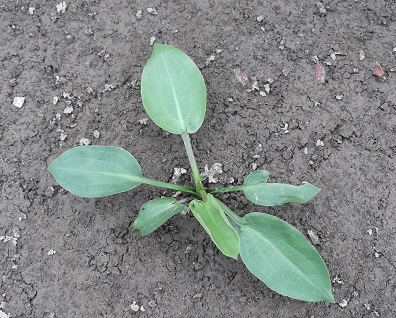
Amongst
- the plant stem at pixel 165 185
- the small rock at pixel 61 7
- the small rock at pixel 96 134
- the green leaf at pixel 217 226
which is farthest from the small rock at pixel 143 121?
the small rock at pixel 61 7

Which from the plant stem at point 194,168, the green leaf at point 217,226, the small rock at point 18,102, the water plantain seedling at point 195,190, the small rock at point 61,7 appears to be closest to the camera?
the green leaf at point 217,226

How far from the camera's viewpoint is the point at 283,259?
4.63 feet

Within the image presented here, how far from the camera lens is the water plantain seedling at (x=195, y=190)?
1.39 meters

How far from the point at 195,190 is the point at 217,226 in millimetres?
238

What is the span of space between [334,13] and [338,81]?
0.25 m

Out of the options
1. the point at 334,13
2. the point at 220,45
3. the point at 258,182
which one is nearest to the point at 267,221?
the point at 258,182

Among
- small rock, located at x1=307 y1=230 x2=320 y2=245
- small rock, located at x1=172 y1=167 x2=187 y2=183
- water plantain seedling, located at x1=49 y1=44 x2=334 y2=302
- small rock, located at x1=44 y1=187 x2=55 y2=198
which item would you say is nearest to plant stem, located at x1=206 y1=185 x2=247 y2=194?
water plantain seedling, located at x1=49 y1=44 x2=334 y2=302

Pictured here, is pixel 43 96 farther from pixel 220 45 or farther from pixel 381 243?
pixel 381 243

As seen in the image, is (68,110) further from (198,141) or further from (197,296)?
(197,296)

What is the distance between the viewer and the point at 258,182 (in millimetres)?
1488

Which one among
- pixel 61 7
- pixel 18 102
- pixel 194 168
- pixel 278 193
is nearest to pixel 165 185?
pixel 194 168

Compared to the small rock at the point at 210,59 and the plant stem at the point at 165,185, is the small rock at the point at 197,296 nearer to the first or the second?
the plant stem at the point at 165,185

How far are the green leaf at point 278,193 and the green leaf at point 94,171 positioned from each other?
0.31 meters

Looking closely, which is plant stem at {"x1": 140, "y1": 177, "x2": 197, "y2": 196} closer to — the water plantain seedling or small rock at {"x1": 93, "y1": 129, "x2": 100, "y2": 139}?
the water plantain seedling
